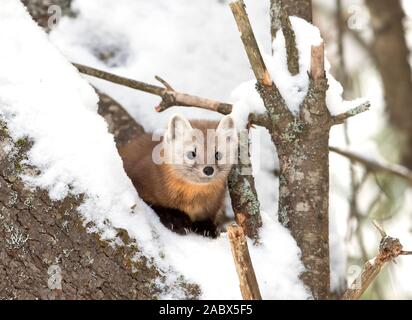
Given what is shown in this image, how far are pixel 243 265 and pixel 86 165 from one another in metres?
0.88

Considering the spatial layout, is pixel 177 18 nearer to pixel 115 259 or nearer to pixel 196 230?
pixel 196 230

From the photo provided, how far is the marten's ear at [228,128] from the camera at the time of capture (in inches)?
164

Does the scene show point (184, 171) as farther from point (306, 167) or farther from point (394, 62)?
point (394, 62)

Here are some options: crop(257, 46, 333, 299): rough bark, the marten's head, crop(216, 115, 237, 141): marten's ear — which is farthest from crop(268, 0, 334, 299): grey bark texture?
the marten's head

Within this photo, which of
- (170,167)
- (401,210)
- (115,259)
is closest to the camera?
(115,259)

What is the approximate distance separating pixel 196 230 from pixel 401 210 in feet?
8.39

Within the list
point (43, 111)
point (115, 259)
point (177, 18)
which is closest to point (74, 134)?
point (43, 111)

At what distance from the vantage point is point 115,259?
10.8 feet

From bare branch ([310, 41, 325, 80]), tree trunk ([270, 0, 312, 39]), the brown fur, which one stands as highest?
tree trunk ([270, 0, 312, 39])

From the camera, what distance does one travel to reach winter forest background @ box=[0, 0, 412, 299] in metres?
3.28

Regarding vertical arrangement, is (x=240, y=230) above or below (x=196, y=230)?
above

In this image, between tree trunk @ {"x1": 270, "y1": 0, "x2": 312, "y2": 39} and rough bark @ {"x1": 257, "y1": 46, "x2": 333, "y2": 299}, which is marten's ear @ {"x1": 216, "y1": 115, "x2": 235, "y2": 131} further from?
tree trunk @ {"x1": 270, "y1": 0, "x2": 312, "y2": 39}

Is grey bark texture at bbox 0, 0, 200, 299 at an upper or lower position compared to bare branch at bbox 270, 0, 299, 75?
lower

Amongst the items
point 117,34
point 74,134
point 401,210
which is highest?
point 117,34
